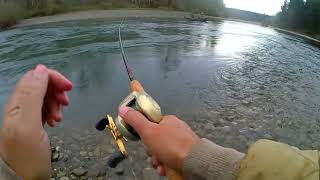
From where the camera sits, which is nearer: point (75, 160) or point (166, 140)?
point (166, 140)

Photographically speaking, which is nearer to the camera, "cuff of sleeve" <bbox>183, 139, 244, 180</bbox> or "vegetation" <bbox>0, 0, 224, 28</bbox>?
"cuff of sleeve" <bbox>183, 139, 244, 180</bbox>

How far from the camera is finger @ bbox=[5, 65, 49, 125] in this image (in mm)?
1544

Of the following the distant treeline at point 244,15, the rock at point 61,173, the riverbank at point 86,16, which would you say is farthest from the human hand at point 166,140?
the distant treeline at point 244,15

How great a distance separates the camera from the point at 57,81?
1799 mm

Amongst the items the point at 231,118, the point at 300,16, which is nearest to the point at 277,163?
the point at 231,118

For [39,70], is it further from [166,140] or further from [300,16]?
[300,16]

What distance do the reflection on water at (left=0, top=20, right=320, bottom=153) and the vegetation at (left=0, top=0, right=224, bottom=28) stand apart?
17.6 m

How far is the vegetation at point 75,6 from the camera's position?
113 ft

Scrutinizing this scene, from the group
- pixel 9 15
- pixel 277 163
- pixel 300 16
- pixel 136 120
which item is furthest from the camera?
pixel 300 16

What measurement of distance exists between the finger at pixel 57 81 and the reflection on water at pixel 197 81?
17.7 feet

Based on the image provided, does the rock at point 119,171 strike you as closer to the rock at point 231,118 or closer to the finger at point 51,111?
the rock at point 231,118

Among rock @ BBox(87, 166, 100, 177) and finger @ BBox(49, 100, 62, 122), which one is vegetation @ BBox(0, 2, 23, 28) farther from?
finger @ BBox(49, 100, 62, 122)

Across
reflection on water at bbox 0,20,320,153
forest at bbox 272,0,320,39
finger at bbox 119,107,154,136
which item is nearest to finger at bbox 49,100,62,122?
finger at bbox 119,107,154,136

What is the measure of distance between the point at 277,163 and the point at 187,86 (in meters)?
9.21
